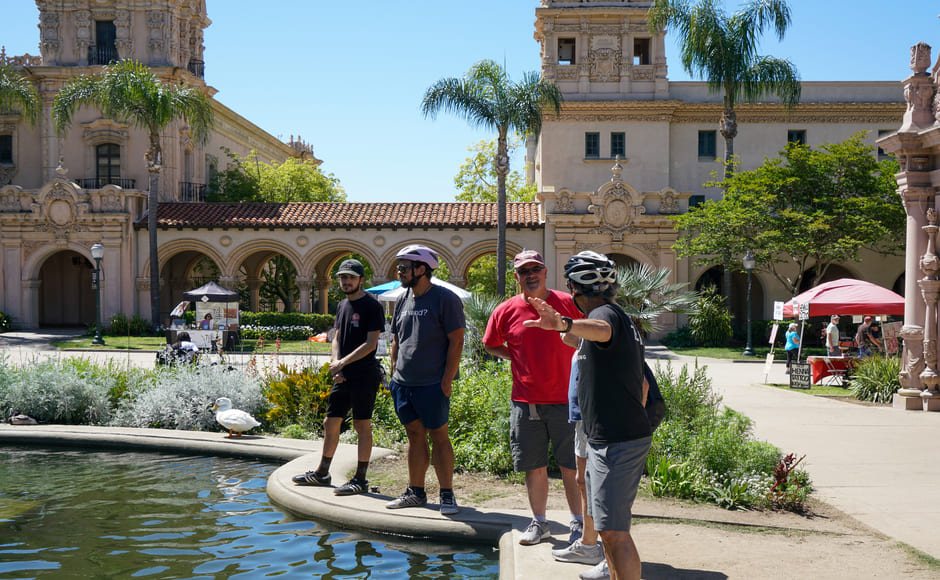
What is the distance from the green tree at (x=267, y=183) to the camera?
42781 millimetres

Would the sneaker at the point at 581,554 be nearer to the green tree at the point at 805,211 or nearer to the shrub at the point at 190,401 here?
the shrub at the point at 190,401

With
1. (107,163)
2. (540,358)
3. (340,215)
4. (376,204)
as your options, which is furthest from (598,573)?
(107,163)

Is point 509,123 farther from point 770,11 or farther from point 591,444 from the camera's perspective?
point 591,444

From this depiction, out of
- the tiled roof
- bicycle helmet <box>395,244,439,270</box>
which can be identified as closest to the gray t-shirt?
bicycle helmet <box>395,244,439,270</box>

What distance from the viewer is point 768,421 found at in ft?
40.2

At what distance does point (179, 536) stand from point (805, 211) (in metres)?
29.4

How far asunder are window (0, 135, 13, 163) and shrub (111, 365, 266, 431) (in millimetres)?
34438

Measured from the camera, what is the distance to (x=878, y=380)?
617 inches

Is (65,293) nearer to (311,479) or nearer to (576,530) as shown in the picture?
(311,479)

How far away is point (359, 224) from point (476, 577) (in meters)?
29.7

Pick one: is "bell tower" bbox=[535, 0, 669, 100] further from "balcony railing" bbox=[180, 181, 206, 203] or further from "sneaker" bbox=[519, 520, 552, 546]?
"sneaker" bbox=[519, 520, 552, 546]

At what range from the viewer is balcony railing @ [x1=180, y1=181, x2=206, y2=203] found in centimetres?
4012

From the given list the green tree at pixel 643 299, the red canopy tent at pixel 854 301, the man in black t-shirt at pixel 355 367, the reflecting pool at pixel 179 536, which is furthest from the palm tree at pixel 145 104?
the man in black t-shirt at pixel 355 367

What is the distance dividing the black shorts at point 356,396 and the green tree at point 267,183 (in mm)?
37454
